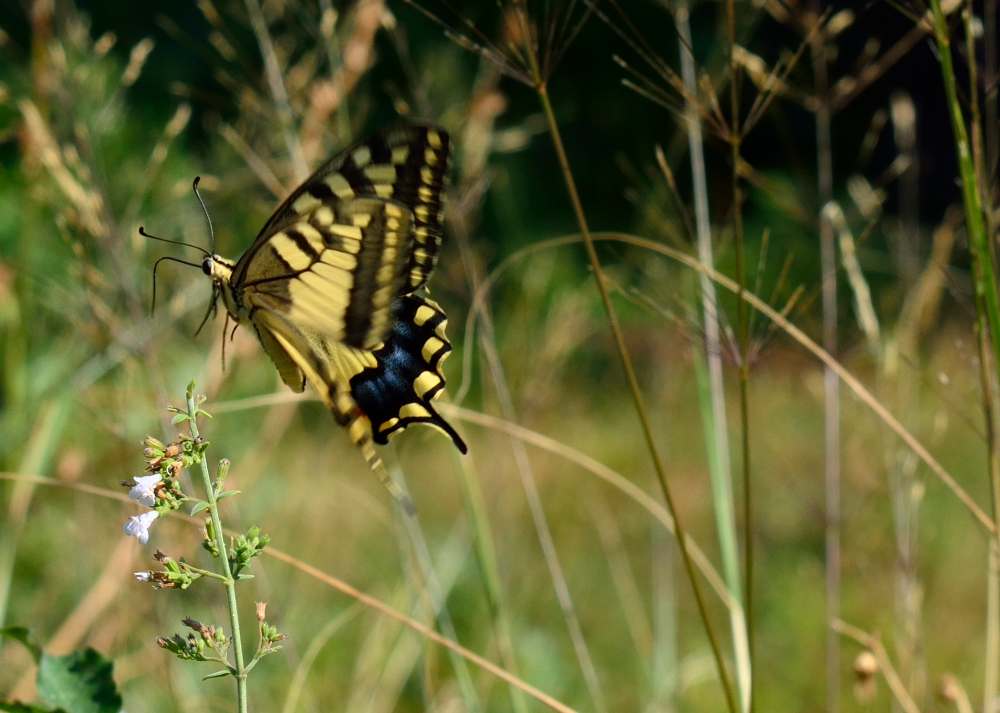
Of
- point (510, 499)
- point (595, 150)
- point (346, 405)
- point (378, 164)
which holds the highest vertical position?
point (595, 150)

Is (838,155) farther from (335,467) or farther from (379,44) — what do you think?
(335,467)

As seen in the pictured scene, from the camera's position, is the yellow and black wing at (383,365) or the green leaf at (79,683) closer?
the green leaf at (79,683)

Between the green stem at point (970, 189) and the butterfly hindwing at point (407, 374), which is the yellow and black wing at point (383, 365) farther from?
the green stem at point (970, 189)

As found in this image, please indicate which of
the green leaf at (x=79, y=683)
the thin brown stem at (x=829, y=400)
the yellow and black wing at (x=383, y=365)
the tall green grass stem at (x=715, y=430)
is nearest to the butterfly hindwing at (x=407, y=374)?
the yellow and black wing at (x=383, y=365)

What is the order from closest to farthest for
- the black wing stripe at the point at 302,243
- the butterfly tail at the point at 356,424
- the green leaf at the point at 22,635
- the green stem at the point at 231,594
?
the green stem at the point at 231,594 → the green leaf at the point at 22,635 → the butterfly tail at the point at 356,424 → the black wing stripe at the point at 302,243

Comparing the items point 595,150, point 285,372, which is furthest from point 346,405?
point 595,150

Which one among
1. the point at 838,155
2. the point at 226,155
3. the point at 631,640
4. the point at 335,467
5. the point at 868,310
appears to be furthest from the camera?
the point at 838,155

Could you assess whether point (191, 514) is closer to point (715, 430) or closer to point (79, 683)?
point (79, 683)
